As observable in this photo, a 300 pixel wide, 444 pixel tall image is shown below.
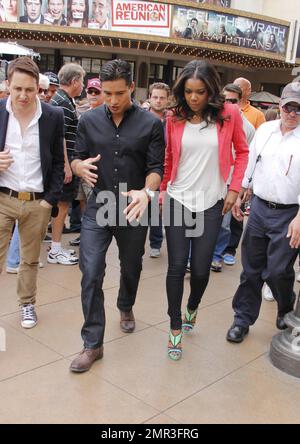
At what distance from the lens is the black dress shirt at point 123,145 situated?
10.3 feet

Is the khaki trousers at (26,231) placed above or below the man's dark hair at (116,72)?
below

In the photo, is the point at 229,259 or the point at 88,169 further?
the point at 229,259

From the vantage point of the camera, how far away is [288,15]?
947 inches

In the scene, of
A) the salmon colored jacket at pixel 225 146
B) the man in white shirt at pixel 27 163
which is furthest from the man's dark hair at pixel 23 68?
the salmon colored jacket at pixel 225 146

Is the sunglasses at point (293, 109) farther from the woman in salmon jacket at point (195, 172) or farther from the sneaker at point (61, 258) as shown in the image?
the sneaker at point (61, 258)

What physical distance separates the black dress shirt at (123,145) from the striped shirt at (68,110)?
7.18 ft

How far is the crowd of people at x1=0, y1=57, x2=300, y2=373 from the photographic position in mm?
3150

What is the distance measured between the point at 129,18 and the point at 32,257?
15.5 meters

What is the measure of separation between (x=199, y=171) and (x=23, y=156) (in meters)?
1.31

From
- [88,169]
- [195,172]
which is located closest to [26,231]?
[88,169]

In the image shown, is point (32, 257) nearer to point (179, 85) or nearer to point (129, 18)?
point (179, 85)

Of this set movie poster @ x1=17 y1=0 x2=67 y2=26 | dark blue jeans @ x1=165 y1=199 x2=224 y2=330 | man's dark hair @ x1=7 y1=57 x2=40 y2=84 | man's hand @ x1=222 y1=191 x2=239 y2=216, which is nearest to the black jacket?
man's dark hair @ x1=7 y1=57 x2=40 y2=84

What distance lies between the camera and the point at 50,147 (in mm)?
3619

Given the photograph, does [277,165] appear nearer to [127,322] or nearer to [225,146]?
[225,146]
